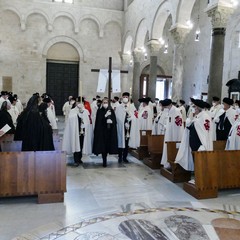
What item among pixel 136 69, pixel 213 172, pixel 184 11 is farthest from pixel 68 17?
pixel 213 172

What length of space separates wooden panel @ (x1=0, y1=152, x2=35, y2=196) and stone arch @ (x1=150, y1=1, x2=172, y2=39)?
40.7 ft

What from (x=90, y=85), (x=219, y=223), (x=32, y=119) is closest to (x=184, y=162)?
(x=219, y=223)

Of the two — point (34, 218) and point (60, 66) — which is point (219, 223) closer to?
point (34, 218)

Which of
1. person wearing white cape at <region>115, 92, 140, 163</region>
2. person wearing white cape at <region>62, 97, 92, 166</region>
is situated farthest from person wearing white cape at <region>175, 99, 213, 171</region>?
person wearing white cape at <region>62, 97, 92, 166</region>

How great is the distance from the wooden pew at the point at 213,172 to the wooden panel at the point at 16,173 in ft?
9.94

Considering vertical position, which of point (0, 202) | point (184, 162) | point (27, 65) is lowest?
point (0, 202)

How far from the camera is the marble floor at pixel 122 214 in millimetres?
3965

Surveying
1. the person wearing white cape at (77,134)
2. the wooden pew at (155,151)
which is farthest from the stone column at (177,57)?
the person wearing white cape at (77,134)

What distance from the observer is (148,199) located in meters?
5.43

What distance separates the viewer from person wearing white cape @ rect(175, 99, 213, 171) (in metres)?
5.84

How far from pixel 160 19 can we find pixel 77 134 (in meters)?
11.0

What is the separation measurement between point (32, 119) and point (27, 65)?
17289mm

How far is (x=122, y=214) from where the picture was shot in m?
4.66

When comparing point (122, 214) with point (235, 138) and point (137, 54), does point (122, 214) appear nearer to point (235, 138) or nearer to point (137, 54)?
point (235, 138)
